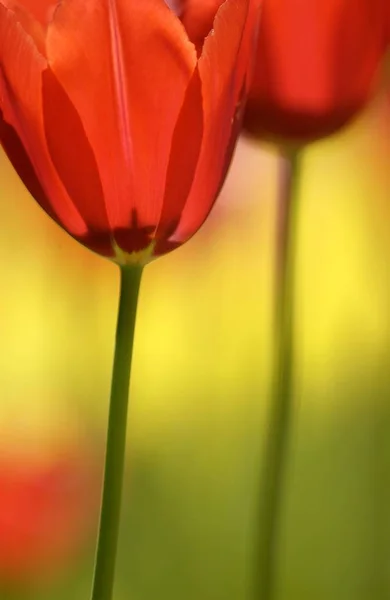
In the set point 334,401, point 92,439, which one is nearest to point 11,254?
point 92,439

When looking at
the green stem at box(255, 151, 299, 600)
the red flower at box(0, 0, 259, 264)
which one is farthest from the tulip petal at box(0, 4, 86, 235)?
the green stem at box(255, 151, 299, 600)

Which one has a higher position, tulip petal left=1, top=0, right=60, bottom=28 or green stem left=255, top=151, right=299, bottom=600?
tulip petal left=1, top=0, right=60, bottom=28

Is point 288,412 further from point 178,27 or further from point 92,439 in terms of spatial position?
point 178,27

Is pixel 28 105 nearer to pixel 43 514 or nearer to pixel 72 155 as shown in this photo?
pixel 72 155

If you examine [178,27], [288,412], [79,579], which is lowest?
[79,579]

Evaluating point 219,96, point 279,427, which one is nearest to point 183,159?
point 219,96

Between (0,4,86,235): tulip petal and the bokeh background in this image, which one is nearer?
(0,4,86,235): tulip petal

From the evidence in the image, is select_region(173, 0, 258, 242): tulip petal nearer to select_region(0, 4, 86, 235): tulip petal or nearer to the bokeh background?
select_region(0, 4, 86, 235): tulip petal

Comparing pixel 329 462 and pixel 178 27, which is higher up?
pixel 178 27
